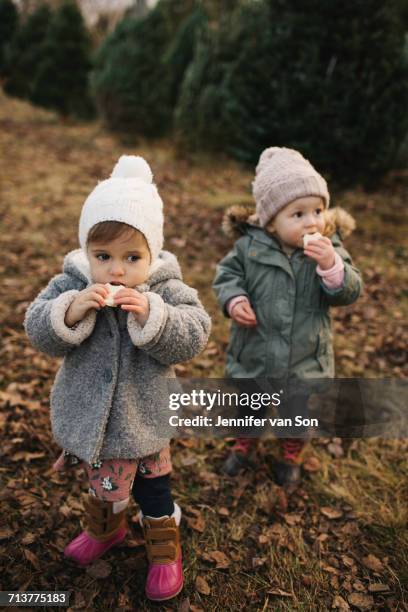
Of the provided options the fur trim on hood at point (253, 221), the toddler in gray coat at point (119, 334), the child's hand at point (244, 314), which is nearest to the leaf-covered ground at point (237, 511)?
the toddler in gray coat at point (119, 334)

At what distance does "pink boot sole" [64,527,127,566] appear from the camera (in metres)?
2.40

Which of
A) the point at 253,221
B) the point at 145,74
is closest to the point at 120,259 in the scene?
the point at 253,221

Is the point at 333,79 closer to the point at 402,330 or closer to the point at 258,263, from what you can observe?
the point at 402,330

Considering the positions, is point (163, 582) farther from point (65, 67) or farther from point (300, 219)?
point (65, 67)

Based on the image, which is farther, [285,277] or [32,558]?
[285,277]

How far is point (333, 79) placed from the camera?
5973 millimetres

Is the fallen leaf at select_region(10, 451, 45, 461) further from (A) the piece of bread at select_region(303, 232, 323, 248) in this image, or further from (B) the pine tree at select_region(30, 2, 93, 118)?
(B) the pine tree at select_region(30, 2, 93, 118)

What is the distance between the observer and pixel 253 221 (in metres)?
2.83

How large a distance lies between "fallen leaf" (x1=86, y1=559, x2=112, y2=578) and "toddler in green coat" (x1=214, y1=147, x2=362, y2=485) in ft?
3.80

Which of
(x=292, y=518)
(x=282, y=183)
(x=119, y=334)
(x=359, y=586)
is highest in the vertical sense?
(x=282, y=183)

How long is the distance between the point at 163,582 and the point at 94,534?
415mm

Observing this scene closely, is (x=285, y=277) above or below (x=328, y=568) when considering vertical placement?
above

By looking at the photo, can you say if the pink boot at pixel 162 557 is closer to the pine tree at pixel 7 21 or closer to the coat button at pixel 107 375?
the coat button at pixel 107 375

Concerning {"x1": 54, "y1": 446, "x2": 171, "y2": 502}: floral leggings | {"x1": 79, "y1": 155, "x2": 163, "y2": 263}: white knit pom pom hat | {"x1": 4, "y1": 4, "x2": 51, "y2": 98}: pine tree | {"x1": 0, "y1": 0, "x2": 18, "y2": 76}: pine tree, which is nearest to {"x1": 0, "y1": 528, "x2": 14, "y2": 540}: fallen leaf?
{"x1": 54, "y1": 446, "x2": 171, "y2": 502}: floral leggings
